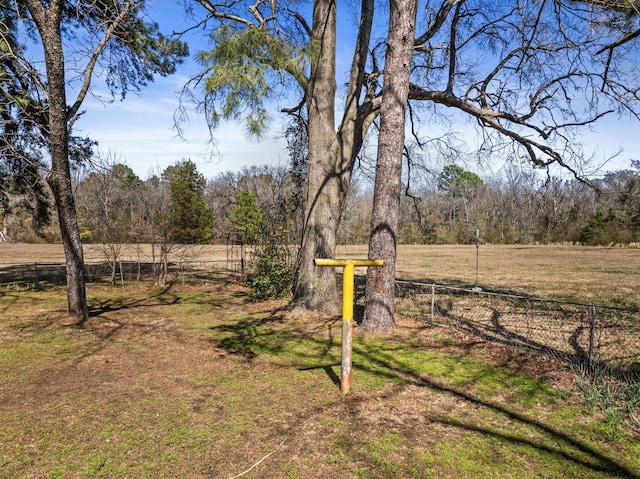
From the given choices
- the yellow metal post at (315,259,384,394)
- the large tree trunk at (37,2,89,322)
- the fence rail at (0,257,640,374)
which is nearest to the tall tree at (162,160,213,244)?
the fence rail at (0,257,640,374)

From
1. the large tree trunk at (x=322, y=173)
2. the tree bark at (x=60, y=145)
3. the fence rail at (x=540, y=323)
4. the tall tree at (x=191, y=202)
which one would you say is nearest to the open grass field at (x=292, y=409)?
the fence rail at (x=540, y=323)

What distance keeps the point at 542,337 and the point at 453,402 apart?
4.04 metres

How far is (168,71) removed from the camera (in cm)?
1096

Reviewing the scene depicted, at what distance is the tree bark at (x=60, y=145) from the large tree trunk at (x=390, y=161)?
5.71 meters

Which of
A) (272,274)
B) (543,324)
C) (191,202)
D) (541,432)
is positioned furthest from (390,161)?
(191,202)

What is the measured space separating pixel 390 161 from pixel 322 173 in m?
1.98

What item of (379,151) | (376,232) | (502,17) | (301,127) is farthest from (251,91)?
(502,17)

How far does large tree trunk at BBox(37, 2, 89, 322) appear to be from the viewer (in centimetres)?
697

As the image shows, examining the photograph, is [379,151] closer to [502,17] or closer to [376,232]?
[376,232]

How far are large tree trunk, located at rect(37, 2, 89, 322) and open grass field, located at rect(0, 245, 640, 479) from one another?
3.04 feet

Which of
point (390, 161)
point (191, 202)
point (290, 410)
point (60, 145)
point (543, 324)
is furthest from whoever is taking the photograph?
point (191, 202)

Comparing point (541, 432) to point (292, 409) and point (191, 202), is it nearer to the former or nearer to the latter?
point (292, 409)

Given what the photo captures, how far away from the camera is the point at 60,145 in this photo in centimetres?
714

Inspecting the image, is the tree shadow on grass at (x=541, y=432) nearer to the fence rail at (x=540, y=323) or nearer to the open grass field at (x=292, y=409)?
the open grass field at (x=292, y=409)
